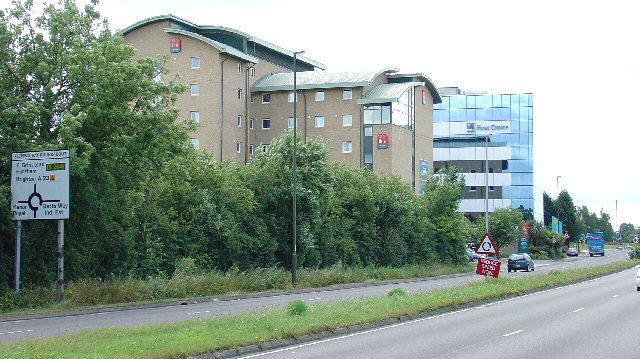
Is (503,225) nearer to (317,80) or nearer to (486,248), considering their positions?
(317,80)

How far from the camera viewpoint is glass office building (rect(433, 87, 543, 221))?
10494 cm

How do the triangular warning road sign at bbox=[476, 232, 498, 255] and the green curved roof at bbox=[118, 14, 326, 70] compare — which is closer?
the triangular warning road sign at bbox=[476, 232, 498, 255]

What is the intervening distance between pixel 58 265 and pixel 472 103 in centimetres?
8476

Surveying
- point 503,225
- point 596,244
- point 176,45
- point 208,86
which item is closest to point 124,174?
point 208,86

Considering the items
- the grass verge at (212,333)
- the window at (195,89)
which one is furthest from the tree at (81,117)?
the window at (195,89)

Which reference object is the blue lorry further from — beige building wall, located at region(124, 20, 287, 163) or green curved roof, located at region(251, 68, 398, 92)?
beige building wall, located at region(124, 20, 287, 163)

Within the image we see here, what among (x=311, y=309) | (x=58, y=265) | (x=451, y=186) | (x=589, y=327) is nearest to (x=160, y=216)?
(x=58, y=265)

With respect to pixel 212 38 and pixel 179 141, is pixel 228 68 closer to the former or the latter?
pixel 212 38

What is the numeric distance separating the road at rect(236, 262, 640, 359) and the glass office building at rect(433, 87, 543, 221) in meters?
78.4

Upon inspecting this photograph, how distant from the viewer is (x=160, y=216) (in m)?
36.3

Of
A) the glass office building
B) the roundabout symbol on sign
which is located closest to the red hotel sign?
the glass office building

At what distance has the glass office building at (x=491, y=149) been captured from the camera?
10494cm

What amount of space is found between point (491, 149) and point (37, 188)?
84247 mm

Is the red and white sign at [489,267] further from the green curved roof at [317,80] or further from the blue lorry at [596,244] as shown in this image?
the blue lorry at [596,244]
